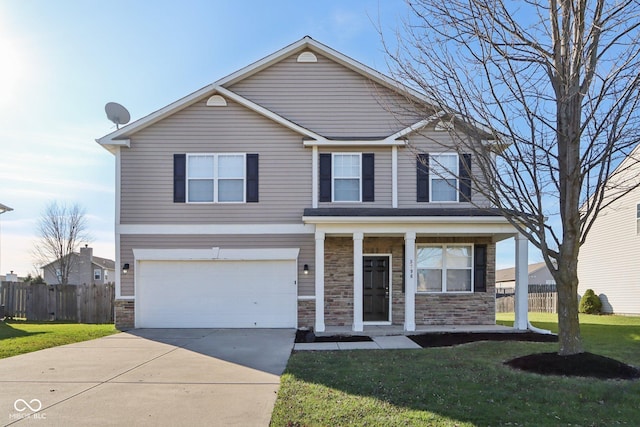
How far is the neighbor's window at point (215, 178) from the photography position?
13.2 meters

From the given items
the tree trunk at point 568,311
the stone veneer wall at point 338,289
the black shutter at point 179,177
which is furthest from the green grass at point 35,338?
the tree trunk at point 568,311

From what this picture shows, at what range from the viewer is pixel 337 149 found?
1323cm

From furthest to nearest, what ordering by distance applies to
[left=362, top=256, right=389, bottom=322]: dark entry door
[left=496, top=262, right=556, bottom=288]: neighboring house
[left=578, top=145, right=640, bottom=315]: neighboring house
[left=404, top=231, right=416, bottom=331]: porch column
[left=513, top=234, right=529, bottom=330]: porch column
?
[left=496, top=262, right=556, bottom=288]: neighboring house, [left=578, top=145, right=640, bottom=315]: neighboring house, [left=362, top=256, right=389, bottom=322]: dark entry door, [left=513, top=234, right=529, bottom=330]: porch column, [left=404, top=231, right=416, bottom=331]: porch column

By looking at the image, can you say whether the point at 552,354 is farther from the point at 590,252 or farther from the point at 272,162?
the point at 590,252

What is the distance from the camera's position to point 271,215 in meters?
13.1

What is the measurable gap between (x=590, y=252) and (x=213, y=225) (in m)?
18.1

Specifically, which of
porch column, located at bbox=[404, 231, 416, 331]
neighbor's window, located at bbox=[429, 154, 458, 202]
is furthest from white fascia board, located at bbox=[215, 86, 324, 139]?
porch column, located at bbox=[404, 231, 416, 331]

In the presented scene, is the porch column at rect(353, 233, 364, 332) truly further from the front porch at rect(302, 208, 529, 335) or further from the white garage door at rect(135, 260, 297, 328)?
the white garage door at rect(135, 260, 297, 328)

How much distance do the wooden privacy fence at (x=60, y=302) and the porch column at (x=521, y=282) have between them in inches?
536

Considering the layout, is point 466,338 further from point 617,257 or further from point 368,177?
point 617,257

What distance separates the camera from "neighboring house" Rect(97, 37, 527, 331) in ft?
42.7

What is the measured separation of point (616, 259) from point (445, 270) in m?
10.9

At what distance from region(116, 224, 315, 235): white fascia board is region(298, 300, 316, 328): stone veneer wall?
78.2 inches

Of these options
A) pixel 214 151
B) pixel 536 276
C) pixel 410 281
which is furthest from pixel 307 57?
pixel 536 276
